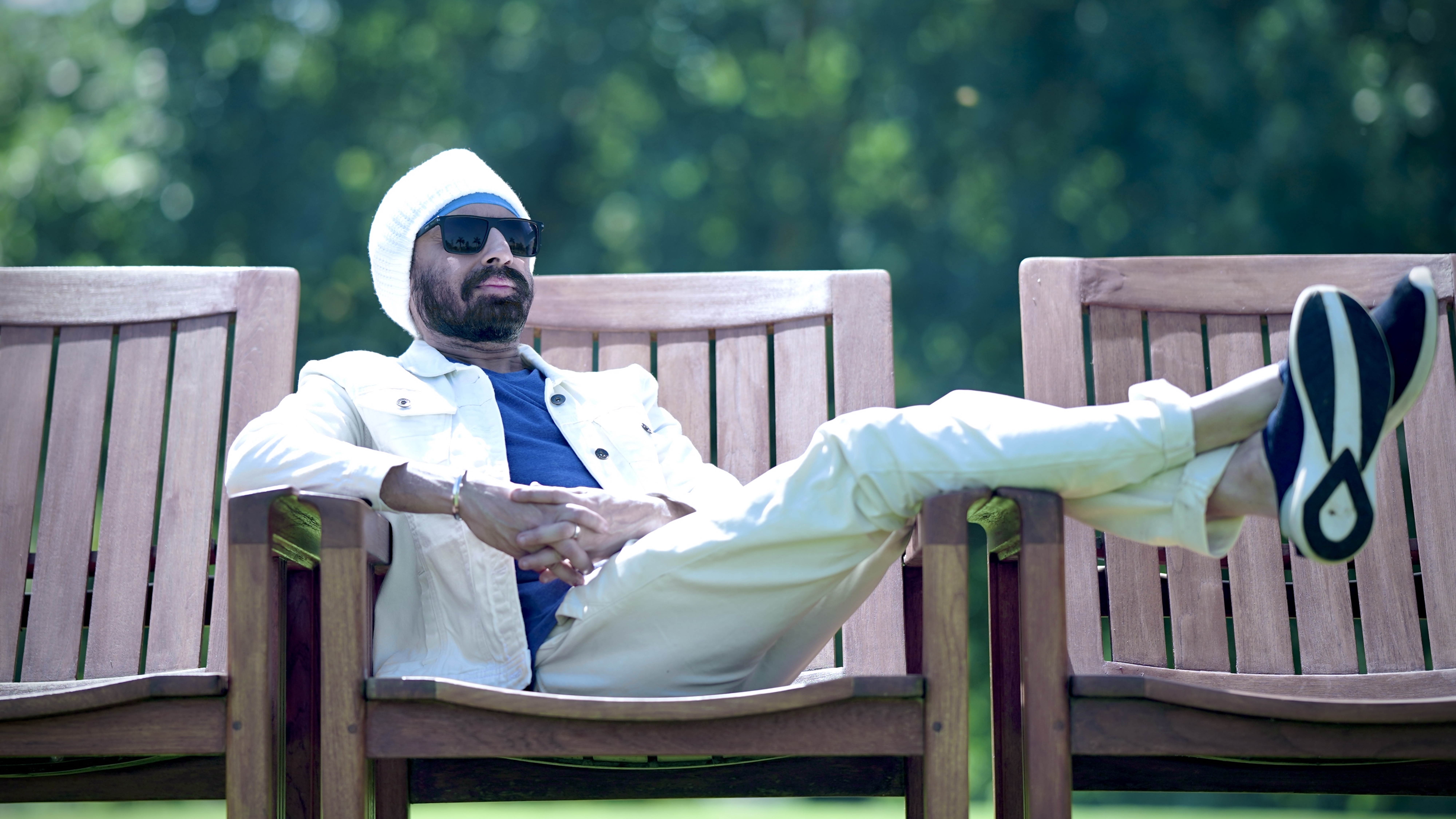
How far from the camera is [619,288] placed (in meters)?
2.54

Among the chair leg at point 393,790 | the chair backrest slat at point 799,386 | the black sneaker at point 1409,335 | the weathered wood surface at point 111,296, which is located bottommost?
the chair leg at point 393,790

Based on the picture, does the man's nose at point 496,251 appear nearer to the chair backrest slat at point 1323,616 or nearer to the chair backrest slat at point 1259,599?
the chair backrest slat at point 1259,599

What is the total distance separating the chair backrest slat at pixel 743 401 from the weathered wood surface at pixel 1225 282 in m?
0.56

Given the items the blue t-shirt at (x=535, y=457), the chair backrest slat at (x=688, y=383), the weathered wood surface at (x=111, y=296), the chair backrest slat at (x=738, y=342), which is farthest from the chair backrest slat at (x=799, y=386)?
the weathered wood surface at (x=111, y=296)

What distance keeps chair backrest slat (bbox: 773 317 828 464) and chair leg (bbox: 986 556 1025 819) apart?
1.82 feet

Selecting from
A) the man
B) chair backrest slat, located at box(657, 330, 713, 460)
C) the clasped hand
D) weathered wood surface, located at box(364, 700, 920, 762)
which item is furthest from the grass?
weathered wood surface, located at box(364, 700, 920, 762)

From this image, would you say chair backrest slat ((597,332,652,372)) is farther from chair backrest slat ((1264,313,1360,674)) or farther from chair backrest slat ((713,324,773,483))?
chair backrest slat ((1264,313,1360,674))

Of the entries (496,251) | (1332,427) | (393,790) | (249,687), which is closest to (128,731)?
(249,687)

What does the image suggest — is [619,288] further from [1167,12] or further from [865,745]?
[1167,12]

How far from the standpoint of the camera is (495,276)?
2.56 meters

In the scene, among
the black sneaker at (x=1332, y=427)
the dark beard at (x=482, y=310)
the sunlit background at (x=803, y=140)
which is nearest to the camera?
the black sneaker at (x=1332, y=427)

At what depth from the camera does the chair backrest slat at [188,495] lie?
7.09 ft

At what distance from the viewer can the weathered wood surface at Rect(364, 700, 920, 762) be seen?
1.57 meters

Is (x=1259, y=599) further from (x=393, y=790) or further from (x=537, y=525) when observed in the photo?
(x=393, y=790)
